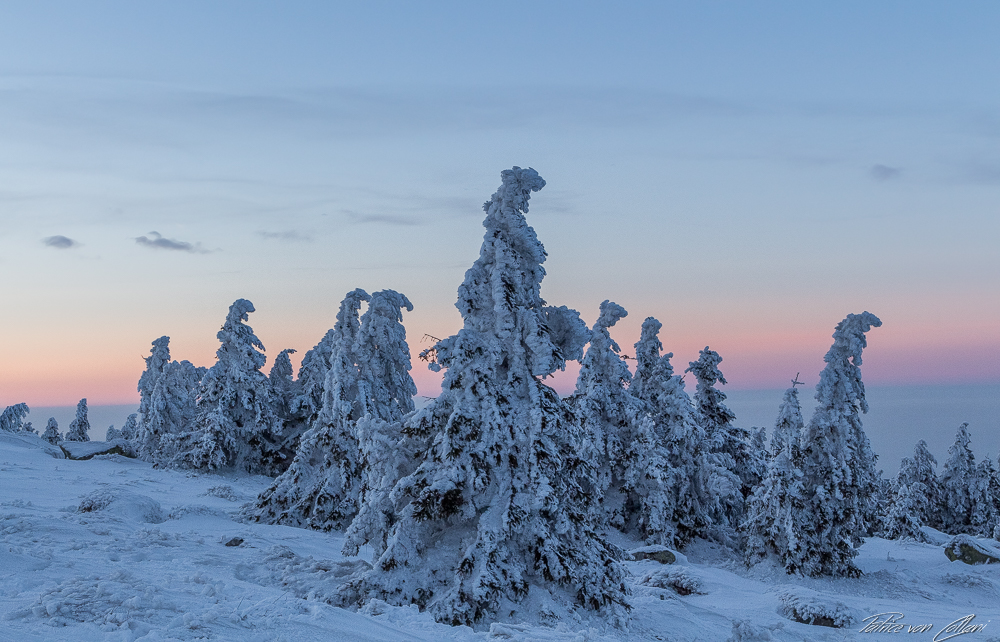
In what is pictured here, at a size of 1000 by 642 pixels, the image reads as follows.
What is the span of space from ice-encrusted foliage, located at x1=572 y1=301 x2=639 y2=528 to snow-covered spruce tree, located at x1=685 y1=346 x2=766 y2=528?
3985 millimetres

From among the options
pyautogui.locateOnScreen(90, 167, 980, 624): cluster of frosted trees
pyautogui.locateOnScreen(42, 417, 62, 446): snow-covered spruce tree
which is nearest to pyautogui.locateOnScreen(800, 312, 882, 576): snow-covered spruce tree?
pyautogui.locateOnScreen(90, 167, 980, 624): cluster of frosted trees

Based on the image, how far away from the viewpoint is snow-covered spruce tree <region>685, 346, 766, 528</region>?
35562 millimetres

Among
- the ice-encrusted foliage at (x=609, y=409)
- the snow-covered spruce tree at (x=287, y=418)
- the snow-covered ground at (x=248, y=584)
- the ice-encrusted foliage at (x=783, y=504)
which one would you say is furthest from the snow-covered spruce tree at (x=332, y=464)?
the ice-encrusted foliage at (x=783, y=504)

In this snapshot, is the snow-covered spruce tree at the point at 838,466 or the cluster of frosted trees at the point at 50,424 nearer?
the snow-covered spruce tree at the point at 838,466

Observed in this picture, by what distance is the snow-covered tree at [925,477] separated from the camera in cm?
5056

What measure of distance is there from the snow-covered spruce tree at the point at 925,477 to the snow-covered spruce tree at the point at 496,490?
4415 cm

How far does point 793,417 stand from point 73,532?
965 inches

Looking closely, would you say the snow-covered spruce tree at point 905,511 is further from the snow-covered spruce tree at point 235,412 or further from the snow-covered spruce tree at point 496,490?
the snow-covered spruce tree at point 235,412

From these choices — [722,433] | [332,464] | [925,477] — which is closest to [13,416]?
[332,464]

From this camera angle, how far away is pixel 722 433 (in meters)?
36.0

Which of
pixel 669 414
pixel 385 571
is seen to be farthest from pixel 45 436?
pixel 385 571

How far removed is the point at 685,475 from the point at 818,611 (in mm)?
14118

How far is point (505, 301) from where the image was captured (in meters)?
16.2

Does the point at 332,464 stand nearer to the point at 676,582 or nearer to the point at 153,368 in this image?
the point at 676,582
